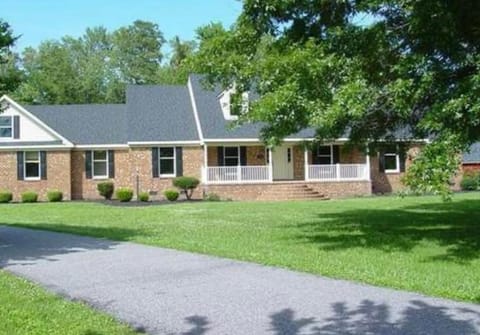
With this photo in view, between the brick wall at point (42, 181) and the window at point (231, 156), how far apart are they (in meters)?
8.09

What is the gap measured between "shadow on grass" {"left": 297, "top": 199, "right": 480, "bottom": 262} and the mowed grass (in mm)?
5957

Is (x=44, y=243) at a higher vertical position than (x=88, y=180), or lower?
lower

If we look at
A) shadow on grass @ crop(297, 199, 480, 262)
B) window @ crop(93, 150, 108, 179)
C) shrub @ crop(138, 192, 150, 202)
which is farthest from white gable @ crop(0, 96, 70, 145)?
shadow on grass @ crop(297, 199, 480, 262)

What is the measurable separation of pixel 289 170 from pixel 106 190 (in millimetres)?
9486

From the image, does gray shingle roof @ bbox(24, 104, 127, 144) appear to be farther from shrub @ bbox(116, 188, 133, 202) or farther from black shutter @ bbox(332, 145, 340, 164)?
black shutter @ bbox(332, 145, 340, 164)

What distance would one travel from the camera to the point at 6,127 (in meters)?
36.4

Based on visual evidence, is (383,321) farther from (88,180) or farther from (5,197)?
(88,180)

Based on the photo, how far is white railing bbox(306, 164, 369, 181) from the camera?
35.0 m

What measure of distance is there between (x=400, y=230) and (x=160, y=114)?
911 inches

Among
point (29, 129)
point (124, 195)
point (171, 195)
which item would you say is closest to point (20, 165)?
point (29, 129)

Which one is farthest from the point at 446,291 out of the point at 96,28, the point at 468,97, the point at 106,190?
the point at 96,28

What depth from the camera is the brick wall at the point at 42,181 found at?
3569 cm

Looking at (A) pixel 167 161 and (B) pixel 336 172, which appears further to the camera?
(A) pixel 167 161

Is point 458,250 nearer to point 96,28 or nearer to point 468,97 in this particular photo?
point 468,97
